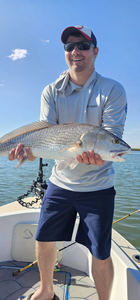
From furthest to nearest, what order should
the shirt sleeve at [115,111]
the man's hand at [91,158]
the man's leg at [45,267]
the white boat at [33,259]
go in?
the white boat at [33,259]
the man's leg at [45,267]
the shirt sleeve at [115,111]
the man's hand at [91,158]

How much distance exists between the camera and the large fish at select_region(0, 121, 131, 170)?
2.38 meters

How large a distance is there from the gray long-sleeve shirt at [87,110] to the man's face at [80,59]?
145 mm

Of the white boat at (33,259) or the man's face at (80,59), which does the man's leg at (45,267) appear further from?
the man's face at (80,59)

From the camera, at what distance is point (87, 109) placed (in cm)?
275

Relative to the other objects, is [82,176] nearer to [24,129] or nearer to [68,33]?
[24,129]

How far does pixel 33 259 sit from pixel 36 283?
530 millimetres

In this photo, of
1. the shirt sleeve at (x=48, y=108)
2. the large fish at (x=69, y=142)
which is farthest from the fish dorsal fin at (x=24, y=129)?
the shirt sleeve at (x=48, y=108)

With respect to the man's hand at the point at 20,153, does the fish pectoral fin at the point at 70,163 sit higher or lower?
lower


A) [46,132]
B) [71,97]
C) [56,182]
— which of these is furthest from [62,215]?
[71,97]

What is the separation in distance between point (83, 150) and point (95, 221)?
917 millimetres

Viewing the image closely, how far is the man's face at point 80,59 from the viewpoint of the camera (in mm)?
2834

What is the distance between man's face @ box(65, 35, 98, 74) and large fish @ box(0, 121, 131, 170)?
0.94m

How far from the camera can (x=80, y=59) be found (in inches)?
112

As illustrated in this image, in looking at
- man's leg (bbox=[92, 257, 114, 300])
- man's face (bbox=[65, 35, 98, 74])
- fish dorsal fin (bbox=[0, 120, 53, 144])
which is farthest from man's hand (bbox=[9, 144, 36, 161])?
man's leg (bbox=[92, 257, 114, 300])
